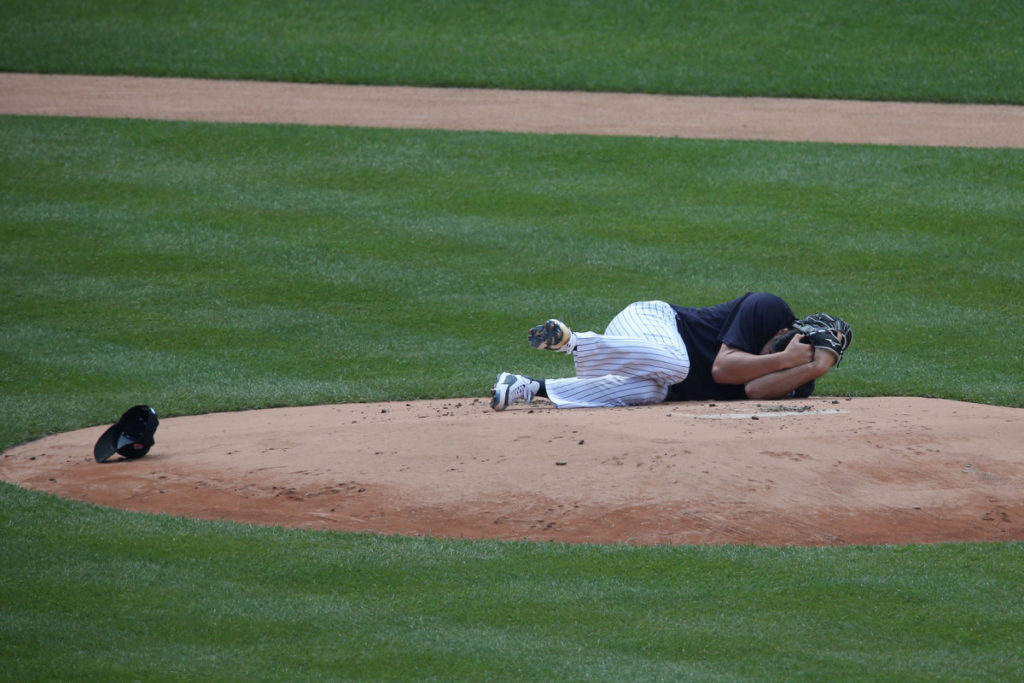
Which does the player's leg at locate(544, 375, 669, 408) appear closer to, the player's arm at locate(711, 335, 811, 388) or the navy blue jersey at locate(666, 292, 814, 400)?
the navy blue jersey at locate(666, 292, 814, 400)

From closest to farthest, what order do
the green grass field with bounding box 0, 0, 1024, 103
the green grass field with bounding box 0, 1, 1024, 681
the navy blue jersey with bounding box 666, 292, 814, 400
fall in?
the green grass field with bounding box 0, 1, 1024, 681
the navy blue jersey with bounding box 666, 292, 814, 400
the green grass field with bounding box 0, 0, 1024, 103

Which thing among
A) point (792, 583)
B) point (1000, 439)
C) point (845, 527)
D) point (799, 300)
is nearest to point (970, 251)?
point (799, 300)

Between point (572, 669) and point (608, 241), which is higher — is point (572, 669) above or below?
below

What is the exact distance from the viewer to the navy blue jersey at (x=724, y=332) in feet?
25.3

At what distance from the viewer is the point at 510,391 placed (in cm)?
779

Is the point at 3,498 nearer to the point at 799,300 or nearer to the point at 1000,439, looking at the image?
the point at 1000,439

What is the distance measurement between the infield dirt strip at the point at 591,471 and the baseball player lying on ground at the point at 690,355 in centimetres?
20

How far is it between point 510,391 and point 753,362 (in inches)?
55.4

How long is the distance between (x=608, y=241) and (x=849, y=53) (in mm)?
8377

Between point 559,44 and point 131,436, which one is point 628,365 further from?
point 559,44

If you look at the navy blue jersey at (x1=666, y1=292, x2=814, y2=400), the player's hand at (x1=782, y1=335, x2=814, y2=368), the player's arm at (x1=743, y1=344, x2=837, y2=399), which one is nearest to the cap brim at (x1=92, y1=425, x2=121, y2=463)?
the navy blue jersey at (x1=666, y1=292, x2=814, y2=400)

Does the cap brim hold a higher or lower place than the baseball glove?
lower

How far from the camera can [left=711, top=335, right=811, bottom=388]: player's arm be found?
754 centimetres

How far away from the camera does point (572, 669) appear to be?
4.61 metres
